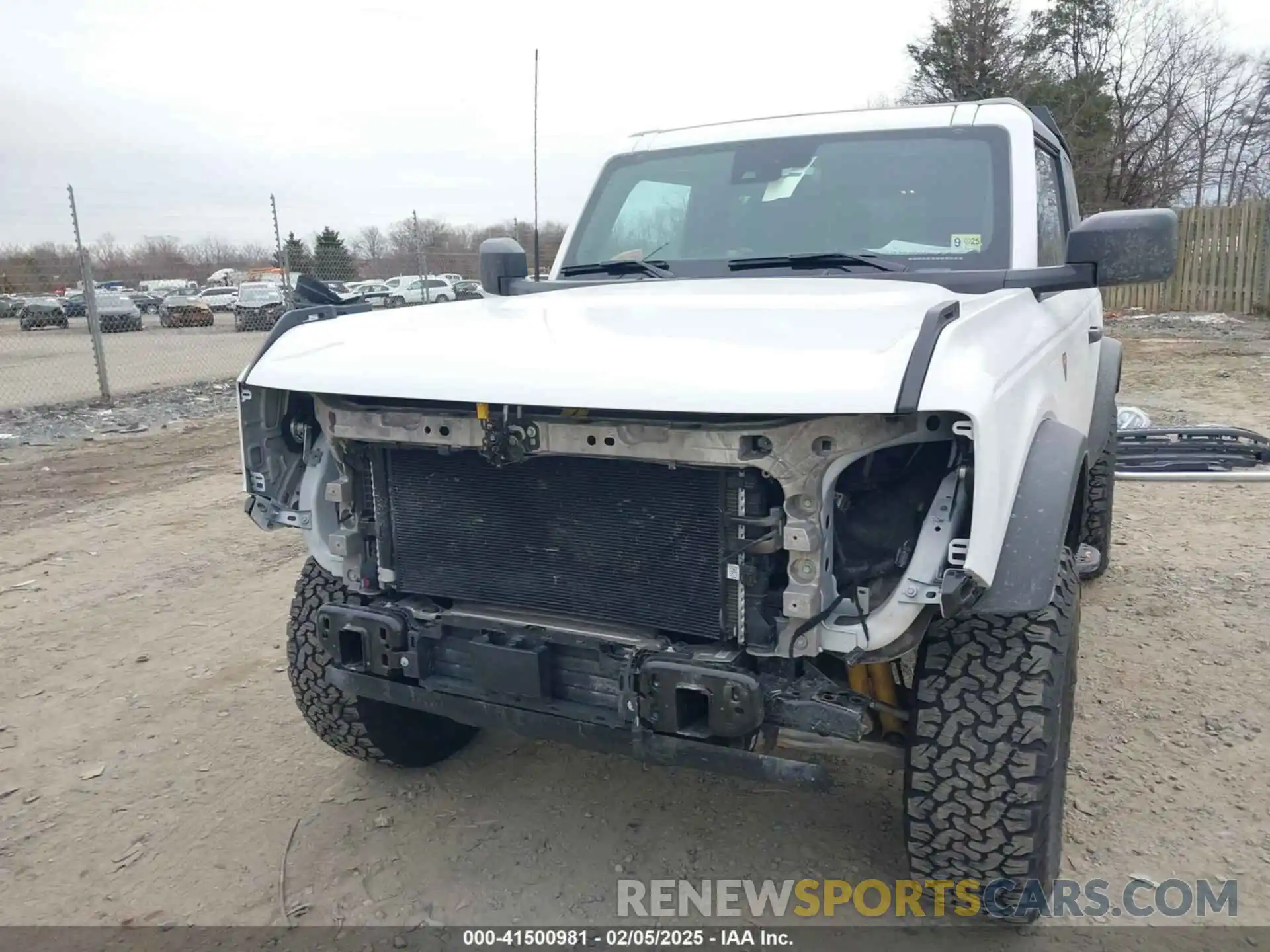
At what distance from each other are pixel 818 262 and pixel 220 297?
118 feet

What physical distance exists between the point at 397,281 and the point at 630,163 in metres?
16.5

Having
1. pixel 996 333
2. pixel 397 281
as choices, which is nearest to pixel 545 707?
pixel 996 333

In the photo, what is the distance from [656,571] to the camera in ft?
7.32

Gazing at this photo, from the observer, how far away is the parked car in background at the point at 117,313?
888 inches

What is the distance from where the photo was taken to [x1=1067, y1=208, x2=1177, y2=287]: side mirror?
272 centimetres

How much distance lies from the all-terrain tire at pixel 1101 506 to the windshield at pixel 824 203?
1.72 m

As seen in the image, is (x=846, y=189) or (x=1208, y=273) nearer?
(x=846, y=189)

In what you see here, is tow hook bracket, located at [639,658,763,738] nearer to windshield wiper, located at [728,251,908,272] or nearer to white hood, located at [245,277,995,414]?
white hood, located at [245,277,995,414]

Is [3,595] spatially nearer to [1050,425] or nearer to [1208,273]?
[1050,425]

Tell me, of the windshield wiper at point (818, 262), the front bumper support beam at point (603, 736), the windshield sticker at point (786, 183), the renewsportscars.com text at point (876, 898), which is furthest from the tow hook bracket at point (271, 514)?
the windshield sticker at point (786, 183)

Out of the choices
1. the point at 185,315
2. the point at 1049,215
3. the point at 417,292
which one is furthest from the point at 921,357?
the point at 185,315

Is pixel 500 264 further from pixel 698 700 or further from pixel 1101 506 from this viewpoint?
pixel 1101 506

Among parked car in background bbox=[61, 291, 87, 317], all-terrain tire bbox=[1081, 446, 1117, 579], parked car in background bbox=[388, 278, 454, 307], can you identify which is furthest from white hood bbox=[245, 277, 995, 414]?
parked car in background bbox=[61, 291, 87, 317]

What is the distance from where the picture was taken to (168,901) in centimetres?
262
